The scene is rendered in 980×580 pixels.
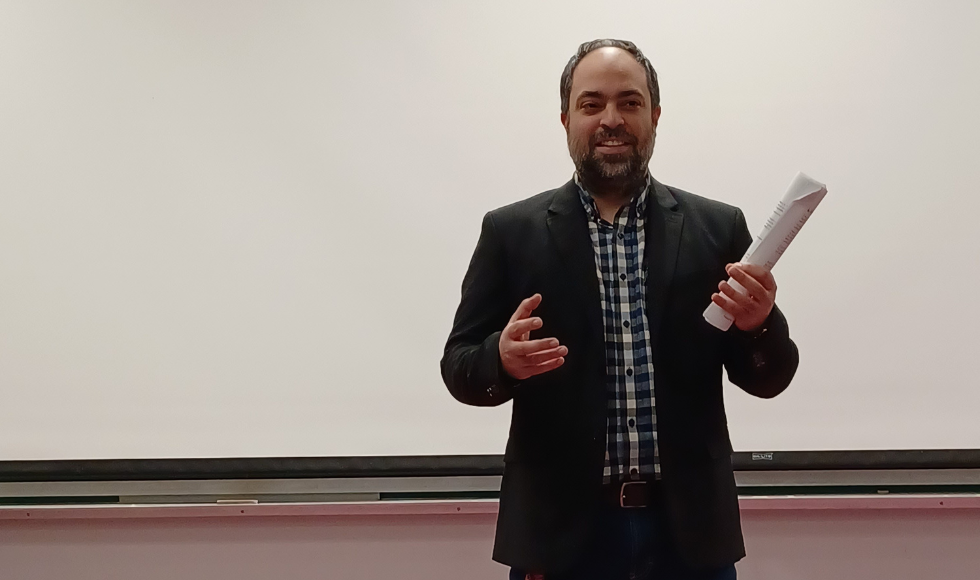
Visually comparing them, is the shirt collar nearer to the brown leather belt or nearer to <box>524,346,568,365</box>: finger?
<box>524,346,568,365</box>: finger

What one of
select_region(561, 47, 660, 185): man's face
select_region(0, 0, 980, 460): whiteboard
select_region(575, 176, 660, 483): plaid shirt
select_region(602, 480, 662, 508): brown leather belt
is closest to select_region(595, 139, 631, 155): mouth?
select_region(561, 47, 660, 185): man's face

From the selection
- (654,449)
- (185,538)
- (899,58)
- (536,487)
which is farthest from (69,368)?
(899,58)

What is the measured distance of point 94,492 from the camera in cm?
208

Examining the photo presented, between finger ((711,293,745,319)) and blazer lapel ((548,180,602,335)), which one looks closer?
finger ((711,293,745,319))

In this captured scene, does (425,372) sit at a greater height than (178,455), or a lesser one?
greater

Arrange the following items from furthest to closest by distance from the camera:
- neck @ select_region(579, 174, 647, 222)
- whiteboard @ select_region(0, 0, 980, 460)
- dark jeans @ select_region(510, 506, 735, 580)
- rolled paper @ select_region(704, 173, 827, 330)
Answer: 1. whiteboard @ select_region(0, 0, 980, 460)
2. neck @ select_region(579, 174, 647, 222)
3. dark jeans @ select_region(510, 506, 735, 580)
4. rolled paper @ select_region(704, 173, 827, 330)

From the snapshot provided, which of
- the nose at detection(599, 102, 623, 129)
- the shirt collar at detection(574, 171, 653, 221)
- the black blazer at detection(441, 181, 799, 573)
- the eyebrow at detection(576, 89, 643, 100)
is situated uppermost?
the eyebrow at detection(576, 89, 643, 100)

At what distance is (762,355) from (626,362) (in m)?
0.19

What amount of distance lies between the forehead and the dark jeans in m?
0.62

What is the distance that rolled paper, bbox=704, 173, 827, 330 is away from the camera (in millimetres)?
996

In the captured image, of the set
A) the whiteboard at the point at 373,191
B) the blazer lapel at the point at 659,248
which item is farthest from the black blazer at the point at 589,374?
the whiteboard at the point at 373,191

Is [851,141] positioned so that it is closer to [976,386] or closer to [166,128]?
[976,386]

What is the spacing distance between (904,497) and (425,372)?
1255 millimetres

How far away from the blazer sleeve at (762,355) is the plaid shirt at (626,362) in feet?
0.45
